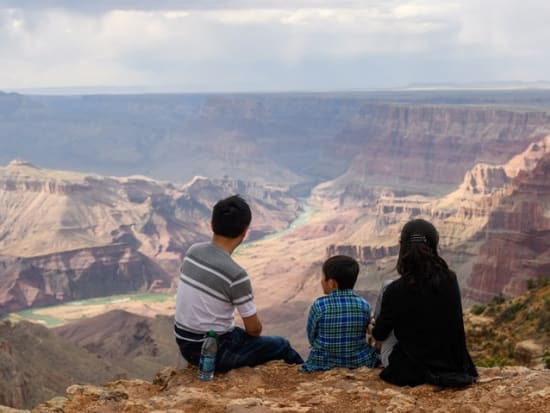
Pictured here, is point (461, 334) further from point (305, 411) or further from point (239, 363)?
point (239, 363)

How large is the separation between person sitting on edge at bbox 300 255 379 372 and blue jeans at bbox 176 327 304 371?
22.4 inches

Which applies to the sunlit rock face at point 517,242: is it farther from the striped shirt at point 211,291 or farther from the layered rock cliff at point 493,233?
the striped shirt at point 211,291

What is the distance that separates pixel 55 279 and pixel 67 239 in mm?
12689

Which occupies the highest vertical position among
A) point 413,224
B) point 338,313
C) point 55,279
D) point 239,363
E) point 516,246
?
point 413,224

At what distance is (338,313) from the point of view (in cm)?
817

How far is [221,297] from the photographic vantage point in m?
8.05

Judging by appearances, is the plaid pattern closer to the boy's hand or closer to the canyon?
the boy's hand

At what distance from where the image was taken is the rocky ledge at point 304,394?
7.01 meters

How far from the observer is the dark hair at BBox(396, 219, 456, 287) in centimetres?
736

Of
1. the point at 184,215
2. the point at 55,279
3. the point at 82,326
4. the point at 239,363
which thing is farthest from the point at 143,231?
the point at 239,363

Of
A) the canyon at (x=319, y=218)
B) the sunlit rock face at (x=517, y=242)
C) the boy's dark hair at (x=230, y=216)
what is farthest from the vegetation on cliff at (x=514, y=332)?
the canyon at (x=319, y=218)

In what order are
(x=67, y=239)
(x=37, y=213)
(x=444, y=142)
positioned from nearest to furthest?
(x=67, y=239)
(x=37, y=213)
(x=444, y=142)

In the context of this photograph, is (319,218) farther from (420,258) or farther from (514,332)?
(420,258)

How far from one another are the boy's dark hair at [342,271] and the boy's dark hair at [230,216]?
1041mm
